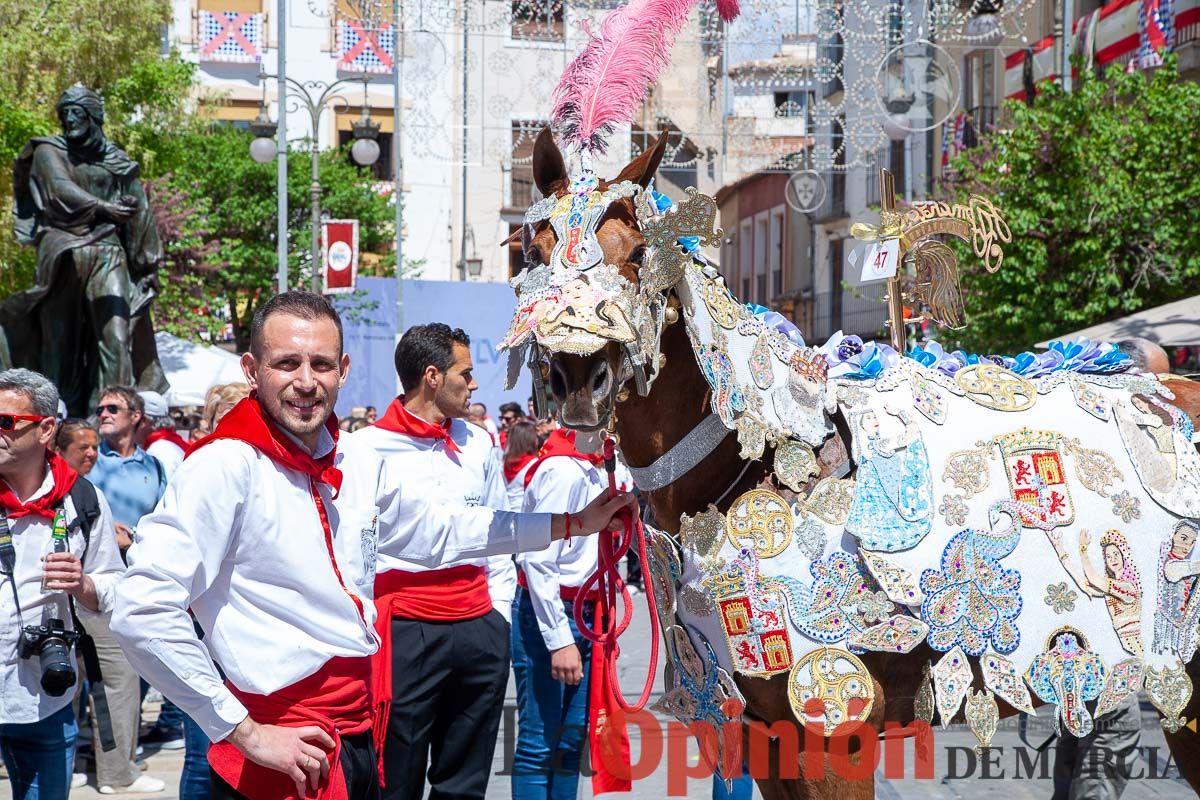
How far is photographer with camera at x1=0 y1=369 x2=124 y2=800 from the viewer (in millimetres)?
4645

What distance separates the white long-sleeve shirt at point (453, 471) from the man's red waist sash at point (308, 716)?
5.39 feet

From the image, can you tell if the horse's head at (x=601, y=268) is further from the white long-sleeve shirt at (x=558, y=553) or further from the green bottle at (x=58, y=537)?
the white long-sleeve shirt at (x=558, y=553)

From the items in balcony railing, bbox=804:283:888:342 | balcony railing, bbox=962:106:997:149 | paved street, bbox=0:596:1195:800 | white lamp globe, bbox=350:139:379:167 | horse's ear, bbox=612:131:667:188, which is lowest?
paved street, bbox=0:596:1195:800

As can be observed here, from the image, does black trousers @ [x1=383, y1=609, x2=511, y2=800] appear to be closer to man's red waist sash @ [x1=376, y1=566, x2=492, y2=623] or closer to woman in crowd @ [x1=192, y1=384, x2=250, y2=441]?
man's red waist sash @ [x1=376, y1=566, x2=492, y2=623]

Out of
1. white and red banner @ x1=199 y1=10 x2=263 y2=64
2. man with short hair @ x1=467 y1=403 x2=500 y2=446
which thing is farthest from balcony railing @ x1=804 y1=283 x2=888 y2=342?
man with short hair @ x1=467 y1=403 x2=500 y2=446

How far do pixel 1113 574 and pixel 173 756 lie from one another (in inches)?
241

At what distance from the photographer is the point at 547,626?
240 inches

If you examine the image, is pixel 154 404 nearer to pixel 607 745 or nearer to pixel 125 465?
pixel 125 465

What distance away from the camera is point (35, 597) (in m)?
4.78

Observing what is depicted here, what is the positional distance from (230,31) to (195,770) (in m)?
26.2

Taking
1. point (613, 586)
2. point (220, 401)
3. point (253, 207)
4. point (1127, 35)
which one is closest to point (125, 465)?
point (220, 401)

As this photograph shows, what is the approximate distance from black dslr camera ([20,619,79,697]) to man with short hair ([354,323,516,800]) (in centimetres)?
106

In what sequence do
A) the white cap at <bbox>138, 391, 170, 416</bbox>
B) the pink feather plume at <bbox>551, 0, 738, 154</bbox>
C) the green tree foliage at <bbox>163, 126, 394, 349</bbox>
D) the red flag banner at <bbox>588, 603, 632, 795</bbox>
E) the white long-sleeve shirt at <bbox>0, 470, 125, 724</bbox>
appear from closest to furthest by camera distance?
the pink feather plume at <bbox>551, 0, 738, 154</bbox>, the white long-sleeve shirt at <bbox>0, 470, 125, 724</bbox>, the red flag banner at <bbox>588, 603, 632, 795</bbox>, the white cap at <bbox>138, 391, 170, 416</bbox>, the green tree foliage at <bbox>163, 126, 394, 349</bbox>

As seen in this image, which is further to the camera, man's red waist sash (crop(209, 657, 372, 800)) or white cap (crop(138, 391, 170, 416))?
white cap (crop(138, 391, 170, 416))
